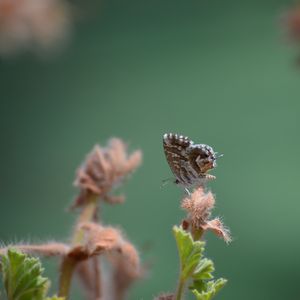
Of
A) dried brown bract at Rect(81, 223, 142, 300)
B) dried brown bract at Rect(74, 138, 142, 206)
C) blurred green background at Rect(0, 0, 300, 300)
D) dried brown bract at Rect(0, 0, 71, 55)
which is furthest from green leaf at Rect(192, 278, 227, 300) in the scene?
blurred green background at Rect(0, 0, 300, 300)

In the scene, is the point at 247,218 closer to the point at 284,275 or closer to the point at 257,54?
the point at 284,275

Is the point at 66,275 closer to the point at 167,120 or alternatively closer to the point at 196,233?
the point at 196,233

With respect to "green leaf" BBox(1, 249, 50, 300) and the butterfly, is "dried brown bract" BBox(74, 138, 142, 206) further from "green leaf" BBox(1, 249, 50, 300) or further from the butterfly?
"green leaf" BBox(1, 249, 50, 300)

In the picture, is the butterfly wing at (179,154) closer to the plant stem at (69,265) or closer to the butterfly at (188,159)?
the butterfly at (188,159)

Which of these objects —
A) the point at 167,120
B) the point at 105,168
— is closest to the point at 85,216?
the point at 105,168

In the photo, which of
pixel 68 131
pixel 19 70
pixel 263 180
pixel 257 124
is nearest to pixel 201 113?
pixel 257 124

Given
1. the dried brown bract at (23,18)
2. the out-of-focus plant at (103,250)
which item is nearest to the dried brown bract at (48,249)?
the out-of-focus plant at (103,250)

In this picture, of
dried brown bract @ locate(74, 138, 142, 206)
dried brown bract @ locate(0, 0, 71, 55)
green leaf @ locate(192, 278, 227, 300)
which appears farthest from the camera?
dried brown bract @ locate(0, 0, 71, 55)
